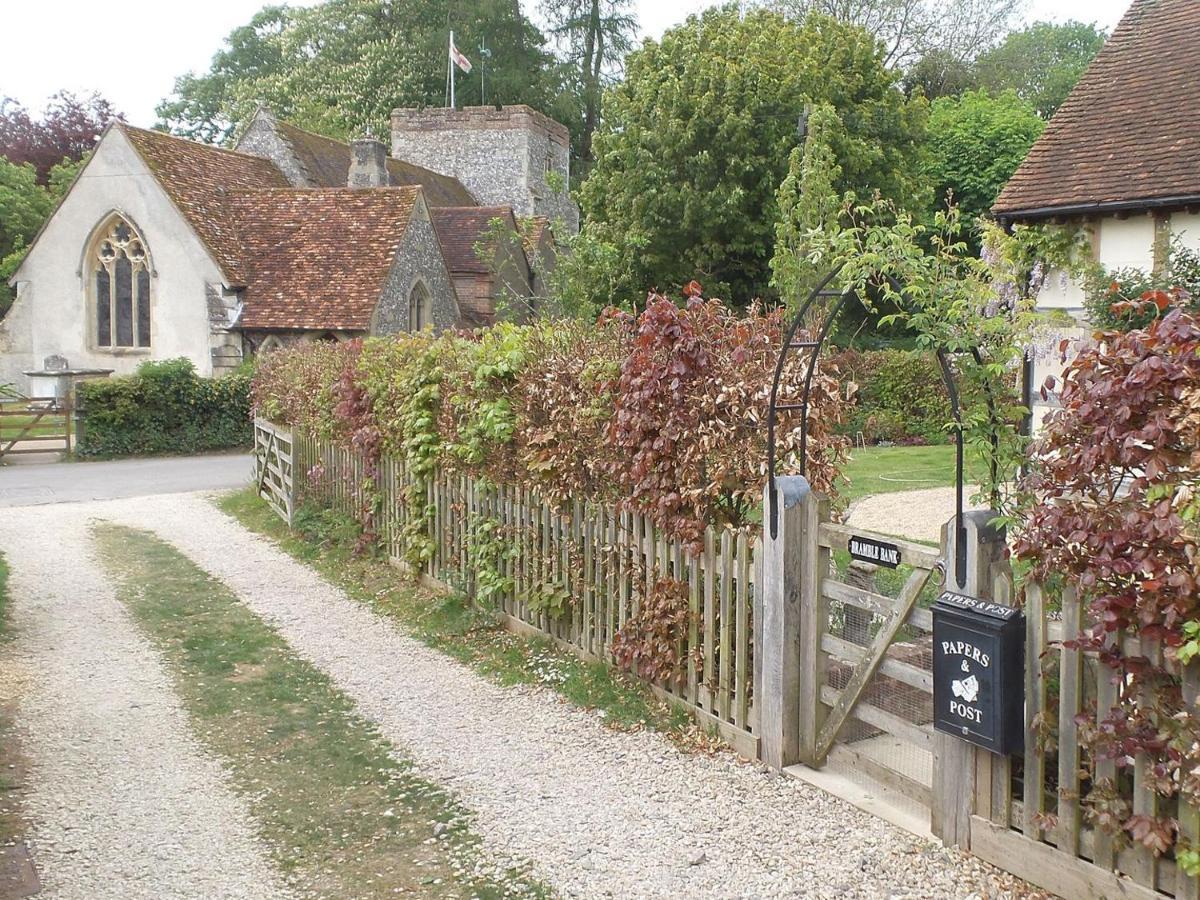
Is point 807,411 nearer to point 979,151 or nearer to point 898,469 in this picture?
point 898,469

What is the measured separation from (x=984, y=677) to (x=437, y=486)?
21.1 ft

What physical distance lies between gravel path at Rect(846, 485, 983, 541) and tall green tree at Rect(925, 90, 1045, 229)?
25.0 meters

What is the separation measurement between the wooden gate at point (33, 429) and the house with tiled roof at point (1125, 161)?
63.3 ft

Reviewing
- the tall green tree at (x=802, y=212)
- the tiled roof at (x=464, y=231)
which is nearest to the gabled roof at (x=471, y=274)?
the tiled roof at (x=464, y=231)

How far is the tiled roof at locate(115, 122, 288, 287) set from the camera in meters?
28.9

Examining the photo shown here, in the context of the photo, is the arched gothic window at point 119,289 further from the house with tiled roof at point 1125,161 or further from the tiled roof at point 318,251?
the house with tiled roof at point 1125,161

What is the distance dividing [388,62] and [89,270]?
28.1m

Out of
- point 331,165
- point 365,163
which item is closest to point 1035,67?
point 365,163

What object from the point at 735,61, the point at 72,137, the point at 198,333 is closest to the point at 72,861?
the point at 198,333

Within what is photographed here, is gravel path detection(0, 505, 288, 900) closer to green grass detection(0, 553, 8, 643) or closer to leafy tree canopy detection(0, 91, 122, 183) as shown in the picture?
green grass detection(0, 553, 8, 643)

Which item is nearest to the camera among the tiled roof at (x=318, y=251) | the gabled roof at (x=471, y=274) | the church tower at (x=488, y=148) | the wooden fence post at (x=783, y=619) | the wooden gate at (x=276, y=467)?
the wooden fence post at (x=783, y=619)

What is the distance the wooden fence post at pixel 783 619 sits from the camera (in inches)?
229

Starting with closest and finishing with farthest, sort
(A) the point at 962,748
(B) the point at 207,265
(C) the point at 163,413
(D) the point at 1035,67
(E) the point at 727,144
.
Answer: (A) the point at 962,748
(C) the point at 163,413
(B) the point at 207,265
(E) the point at 727,144
(D) the point at 1035,67

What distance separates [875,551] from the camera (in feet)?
17.5
